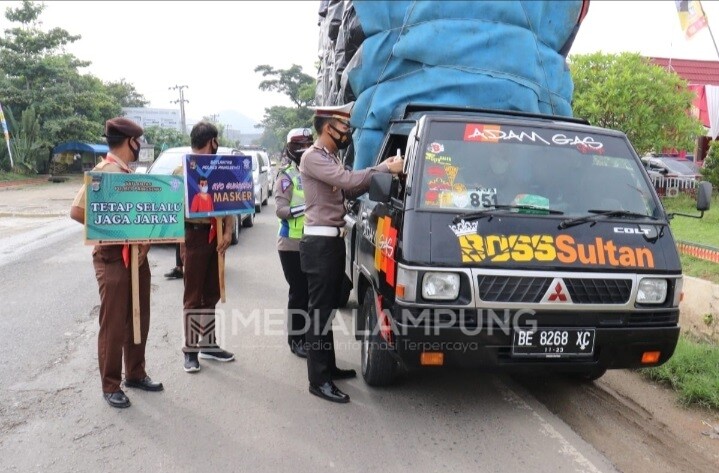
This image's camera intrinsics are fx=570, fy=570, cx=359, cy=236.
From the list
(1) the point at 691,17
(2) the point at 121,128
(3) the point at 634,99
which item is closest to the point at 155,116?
(1) the point at 691,17

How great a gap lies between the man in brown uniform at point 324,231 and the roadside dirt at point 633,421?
62.1 inches

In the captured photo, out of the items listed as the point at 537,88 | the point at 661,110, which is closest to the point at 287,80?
the point at 661,110

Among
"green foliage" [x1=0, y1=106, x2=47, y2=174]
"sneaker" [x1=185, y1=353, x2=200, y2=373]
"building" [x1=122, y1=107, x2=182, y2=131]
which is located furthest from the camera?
"building" [x1=122, y1=107, x2=182, y2=131]

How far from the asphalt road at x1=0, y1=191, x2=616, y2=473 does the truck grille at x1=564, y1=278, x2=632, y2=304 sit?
2.90 feet

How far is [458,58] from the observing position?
5.08m

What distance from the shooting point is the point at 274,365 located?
4656mm

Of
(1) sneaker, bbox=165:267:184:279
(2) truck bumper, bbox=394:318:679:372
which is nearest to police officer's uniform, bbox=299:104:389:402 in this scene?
(2) truck bumper, bbox=394:318:679:372

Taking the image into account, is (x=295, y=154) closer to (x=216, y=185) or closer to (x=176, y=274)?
A: (x=216, y=185)

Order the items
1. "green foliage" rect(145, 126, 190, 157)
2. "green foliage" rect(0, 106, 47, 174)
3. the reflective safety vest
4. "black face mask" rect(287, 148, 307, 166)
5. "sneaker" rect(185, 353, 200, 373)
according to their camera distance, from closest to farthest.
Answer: "sneaker" rect(185, 353, 200, 373), the reflective safety vest, "black face mask" rect(287, 148, 307, 166), "green foliage" rect(0, 106, 47, 174), "green foliage" rect(145, 126, 190, 157)

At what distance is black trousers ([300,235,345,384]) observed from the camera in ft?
13.0

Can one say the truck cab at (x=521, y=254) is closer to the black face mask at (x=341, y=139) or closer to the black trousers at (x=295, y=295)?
the black face mask at (x=341, y=139)

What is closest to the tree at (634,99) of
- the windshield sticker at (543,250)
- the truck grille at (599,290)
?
the windshield sticker at (543,250)

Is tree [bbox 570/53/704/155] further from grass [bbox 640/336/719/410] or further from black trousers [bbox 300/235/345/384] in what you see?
black trousers [bbox 300/235/345/384]

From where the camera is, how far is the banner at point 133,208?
3684 millimetres
